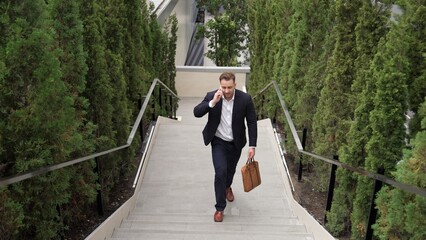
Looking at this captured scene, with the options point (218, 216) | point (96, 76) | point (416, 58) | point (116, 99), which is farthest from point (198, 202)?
point (416, 58)

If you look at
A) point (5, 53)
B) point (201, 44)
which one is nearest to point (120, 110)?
point (5, 53)

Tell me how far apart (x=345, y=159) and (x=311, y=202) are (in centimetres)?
133

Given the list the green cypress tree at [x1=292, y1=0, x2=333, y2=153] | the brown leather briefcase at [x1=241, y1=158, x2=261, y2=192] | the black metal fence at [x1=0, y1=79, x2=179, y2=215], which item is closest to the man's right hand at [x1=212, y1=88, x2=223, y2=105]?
the brown leather briefcase at [x1=241, y1=158, x2=261, y2=192]

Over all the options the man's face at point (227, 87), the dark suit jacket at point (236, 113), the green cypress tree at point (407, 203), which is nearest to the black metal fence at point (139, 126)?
the dark suit jacket at point (236, 113)

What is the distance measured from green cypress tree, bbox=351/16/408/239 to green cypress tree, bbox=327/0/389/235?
18 cm

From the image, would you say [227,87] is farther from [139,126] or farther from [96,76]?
[139,126]

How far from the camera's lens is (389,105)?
334 centimetres

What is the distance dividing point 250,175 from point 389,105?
1.77 meters

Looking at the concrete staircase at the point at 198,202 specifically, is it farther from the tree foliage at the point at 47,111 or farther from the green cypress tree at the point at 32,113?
the green cypress tree at the point at 32,113

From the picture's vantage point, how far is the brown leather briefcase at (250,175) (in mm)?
4637

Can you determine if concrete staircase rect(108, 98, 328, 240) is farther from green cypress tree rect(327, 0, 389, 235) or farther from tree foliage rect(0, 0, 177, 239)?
tree foliage rect(0, 0, 177, 239)

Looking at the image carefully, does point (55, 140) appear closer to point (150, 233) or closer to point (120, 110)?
point (150, 233)

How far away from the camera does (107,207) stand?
4.84m

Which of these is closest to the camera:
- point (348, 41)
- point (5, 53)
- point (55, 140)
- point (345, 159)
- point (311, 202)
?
point (5, 53)
